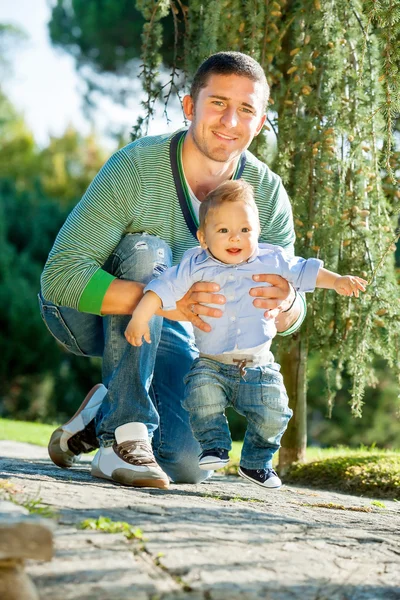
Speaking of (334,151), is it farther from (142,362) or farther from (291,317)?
(142,362)

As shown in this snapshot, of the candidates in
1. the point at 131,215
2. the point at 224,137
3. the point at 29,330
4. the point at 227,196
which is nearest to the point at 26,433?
the point at 131,215

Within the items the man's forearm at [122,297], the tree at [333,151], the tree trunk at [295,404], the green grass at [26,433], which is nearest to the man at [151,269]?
the man's forearm at [122,297]

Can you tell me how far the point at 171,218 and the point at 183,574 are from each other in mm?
1626

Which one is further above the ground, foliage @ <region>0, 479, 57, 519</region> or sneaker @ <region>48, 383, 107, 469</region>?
sneaker @ <region>48, 383, 107, 469</region>

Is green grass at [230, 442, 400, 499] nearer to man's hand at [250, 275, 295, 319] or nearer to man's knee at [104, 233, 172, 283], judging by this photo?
man's hand at [250, 275, 295, 319]

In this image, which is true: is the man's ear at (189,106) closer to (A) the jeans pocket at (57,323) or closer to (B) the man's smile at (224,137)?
(B) the man's smile at (224,137)

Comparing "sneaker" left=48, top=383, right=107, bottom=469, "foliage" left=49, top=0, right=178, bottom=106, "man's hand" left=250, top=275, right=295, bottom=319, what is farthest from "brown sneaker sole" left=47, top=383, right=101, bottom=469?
"foliage" left=49, top=0, right=178, bottom=106

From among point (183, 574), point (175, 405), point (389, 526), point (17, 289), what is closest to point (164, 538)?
point (183, 574)

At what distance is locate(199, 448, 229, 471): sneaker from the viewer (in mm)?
2766

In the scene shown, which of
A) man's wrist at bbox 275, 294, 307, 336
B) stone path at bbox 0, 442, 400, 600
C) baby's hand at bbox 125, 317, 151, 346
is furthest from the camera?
man's wrist at bbox 275, 294, 307, 336

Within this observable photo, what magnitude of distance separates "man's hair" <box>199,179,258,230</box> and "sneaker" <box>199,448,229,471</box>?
2.53 feet

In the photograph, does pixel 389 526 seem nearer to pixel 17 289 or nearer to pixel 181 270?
pixel 181 270

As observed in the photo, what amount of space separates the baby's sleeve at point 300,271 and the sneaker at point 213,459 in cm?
64

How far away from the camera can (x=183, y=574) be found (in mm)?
1794
